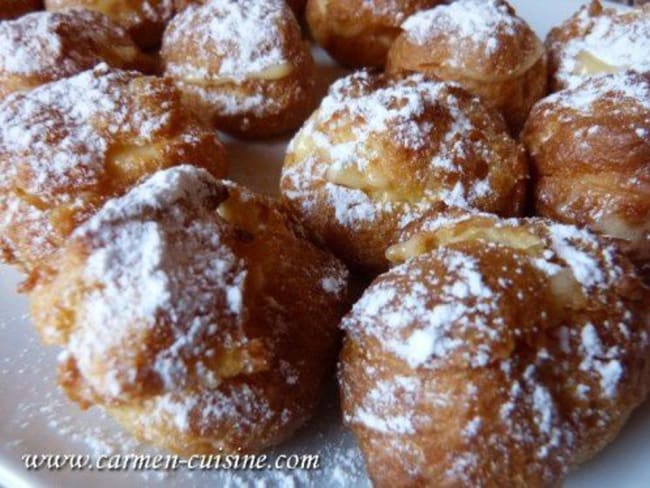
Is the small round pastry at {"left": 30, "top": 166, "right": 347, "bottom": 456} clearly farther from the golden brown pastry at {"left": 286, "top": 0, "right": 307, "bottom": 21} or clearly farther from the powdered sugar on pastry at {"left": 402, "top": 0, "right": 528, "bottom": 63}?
the golden brown pastry at {"left": 286, "top": 0, "right": 307, "bottom": 21}

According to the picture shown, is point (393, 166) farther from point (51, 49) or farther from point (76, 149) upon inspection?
point (51, 49)

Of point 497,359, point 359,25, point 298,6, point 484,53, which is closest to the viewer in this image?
point 497,359

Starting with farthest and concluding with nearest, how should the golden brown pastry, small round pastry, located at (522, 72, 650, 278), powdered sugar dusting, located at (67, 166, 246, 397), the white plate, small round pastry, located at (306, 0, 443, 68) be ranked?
the golden brown pastry → small round pastry, located at (306, 0, 443, 68) → small round pastry, located at (522, 72, 650, 278) → the white plate → powdered sugar dusting, located at (67, 166, 246, 397)

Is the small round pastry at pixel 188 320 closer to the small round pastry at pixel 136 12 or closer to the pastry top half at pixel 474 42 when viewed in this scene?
the pastry top half at pixel 474 42

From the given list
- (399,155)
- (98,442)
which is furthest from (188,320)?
(399,155)

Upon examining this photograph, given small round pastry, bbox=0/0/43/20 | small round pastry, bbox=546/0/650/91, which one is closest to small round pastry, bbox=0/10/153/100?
small round pastry, bbox=0/0/43/20

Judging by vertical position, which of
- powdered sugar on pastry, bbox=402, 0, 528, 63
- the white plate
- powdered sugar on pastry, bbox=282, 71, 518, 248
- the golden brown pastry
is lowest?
the white plate
